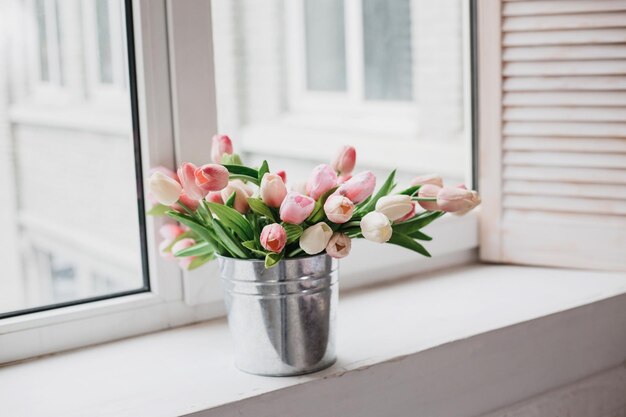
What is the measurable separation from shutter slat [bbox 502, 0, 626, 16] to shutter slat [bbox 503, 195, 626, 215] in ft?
1.07

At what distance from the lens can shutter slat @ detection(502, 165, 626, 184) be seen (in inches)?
55.7

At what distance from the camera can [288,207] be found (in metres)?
0.93

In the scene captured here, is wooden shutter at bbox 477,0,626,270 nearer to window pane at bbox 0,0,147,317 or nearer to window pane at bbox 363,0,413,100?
window pane at bbox 0,0,147,317

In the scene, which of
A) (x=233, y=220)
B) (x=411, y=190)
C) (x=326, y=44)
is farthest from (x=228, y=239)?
(x=326, y=44)

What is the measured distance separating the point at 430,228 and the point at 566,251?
9.7 inches

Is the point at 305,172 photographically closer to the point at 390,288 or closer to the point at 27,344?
the point at 390,288

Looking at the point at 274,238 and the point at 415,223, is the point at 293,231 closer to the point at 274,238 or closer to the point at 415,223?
the point at 274,238

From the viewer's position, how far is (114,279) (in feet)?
4.89

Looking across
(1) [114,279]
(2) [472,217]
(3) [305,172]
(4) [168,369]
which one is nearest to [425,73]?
(3) [305,172]

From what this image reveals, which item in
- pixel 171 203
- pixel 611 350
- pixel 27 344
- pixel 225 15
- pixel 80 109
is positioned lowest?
pixel 611 350

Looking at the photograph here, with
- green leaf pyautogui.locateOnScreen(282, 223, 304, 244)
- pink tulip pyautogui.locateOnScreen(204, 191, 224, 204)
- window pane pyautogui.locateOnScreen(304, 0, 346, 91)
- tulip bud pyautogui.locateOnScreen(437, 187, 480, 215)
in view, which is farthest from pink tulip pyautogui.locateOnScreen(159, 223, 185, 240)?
window pane pyautogui.locateOnScreen(304, 0, 346, 91)

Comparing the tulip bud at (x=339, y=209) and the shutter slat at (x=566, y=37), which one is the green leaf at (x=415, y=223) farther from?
the shutter slat at (x=566, y=37)

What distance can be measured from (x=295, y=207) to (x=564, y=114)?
0.71 metres

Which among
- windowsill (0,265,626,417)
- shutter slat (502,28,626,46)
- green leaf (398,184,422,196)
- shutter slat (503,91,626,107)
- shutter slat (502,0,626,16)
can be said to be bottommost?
windowsill (0,265,626,417)
